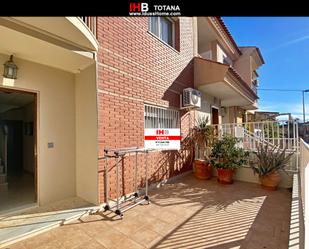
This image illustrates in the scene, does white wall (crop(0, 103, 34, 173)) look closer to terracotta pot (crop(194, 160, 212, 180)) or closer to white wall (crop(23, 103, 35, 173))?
white wall (crop(23, 103, 35, 173))

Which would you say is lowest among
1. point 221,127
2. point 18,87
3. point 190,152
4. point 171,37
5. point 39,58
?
point 190,152

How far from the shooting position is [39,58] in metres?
3.71

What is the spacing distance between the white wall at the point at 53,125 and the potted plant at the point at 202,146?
162 inches

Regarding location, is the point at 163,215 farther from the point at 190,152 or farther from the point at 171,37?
the point at 171,37

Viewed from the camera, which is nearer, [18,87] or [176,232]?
[176,232]

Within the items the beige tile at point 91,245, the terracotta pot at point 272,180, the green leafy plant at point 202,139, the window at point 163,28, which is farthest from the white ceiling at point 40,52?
the terracotta pot at point 272,180

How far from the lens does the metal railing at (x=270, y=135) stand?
533 centimetres

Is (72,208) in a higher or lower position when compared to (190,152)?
lower

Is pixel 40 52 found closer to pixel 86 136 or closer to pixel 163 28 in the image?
pixel 86 136

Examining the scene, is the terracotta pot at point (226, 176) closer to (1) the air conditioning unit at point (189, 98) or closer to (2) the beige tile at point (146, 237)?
(1) the air conditioning unit at point (189, 98)

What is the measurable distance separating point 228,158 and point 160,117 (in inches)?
101

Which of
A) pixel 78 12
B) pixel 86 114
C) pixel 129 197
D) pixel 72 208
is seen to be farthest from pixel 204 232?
pixel 78 12

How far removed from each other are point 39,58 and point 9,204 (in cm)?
318

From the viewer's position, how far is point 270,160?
5164mm
